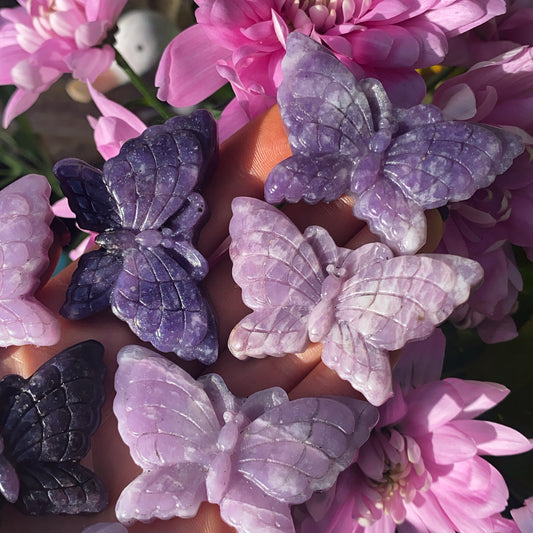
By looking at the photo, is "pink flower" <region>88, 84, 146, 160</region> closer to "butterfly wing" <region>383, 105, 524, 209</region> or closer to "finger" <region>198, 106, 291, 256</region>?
"finger" <region>198, 106, 291, 256</region>

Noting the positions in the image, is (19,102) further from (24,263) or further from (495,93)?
(495,93)

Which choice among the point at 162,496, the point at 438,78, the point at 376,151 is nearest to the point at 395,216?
the point at 376,151

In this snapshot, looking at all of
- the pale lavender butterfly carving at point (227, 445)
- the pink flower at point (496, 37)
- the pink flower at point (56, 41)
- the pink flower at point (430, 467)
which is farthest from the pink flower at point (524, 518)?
the pink flower at point (56, 41)

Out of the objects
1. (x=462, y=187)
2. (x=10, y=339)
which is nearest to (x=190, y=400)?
(x=10, y=339)

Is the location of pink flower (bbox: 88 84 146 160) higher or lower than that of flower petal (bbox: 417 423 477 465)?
higher

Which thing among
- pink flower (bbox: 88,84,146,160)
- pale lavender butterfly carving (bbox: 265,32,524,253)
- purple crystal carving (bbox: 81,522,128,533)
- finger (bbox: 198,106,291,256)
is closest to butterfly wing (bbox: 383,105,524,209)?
pale lavender butterfly carving (bbox: 265,32,524,253)

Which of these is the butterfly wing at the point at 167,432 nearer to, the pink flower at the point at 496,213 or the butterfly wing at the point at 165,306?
the butterfly wing at the point at 165,306
